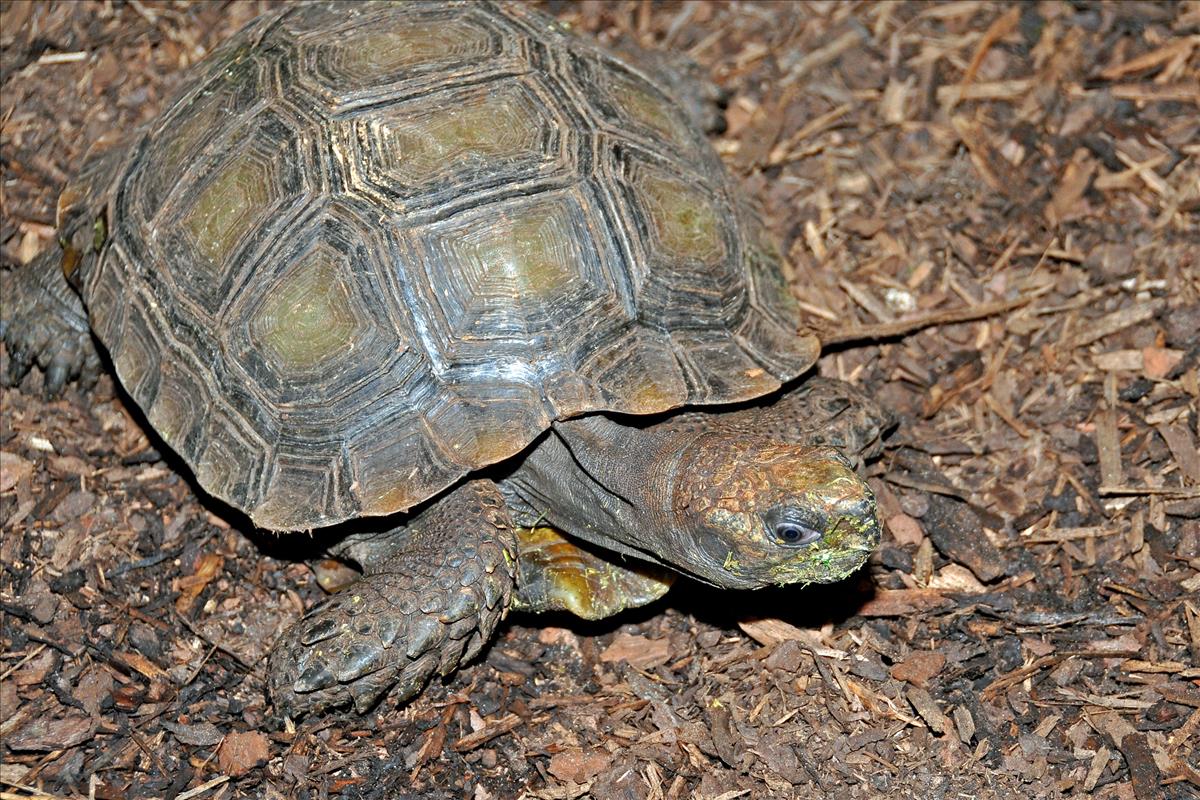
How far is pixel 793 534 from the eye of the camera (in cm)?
429

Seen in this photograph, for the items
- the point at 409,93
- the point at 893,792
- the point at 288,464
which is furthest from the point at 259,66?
the point at 893,792

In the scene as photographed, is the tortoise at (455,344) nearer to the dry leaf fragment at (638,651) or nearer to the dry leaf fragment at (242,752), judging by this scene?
the dry leaf fragment at (242,752)

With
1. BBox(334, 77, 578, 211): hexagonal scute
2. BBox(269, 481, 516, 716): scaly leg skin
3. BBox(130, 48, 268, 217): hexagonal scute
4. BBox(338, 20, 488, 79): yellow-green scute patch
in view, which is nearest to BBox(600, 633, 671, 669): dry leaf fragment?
BBox(269, 481, 516, 716): scaly leg skin

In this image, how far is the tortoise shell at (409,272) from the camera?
15.9 ft

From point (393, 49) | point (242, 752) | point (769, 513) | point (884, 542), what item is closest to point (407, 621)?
point (242, 752)

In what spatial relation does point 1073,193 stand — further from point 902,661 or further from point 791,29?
point 902,661

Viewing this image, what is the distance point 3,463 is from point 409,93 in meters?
2.78

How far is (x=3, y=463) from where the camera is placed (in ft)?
18.7

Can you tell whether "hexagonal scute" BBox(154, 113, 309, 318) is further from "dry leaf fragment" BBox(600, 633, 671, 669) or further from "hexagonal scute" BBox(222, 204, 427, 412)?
"dry leaf fragment" BBox(600, 633, 671, 669)

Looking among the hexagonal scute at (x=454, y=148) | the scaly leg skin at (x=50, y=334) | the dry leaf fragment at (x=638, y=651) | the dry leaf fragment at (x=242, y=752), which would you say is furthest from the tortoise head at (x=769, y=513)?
the scaly leg skin at (x=50, y=334)

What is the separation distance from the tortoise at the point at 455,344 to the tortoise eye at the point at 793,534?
19mm

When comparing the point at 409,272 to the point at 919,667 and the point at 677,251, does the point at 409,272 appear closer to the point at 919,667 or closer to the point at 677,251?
the point at 677,251

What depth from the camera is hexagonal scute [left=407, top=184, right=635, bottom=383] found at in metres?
4.84

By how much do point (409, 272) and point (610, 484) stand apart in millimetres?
1248
